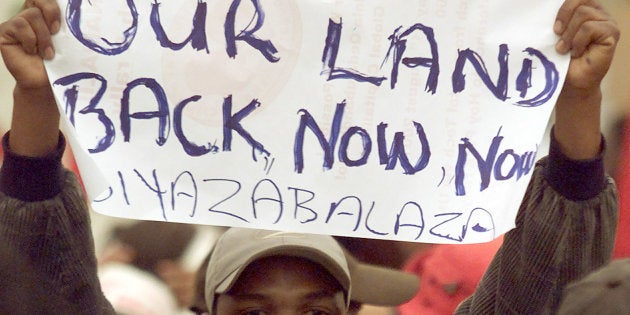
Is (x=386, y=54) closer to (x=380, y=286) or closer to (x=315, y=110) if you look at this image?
(x=315, y=110)

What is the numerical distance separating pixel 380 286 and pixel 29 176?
946 mm

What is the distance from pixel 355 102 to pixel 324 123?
0.06m

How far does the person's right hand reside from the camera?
194 centimetres

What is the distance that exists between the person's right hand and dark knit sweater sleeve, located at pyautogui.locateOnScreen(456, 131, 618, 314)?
873mm

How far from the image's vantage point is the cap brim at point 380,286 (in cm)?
269

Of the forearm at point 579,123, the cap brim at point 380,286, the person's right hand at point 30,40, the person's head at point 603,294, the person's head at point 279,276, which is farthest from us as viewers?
the cap brim at point 380,286

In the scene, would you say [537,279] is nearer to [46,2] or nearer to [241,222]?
[241,222]

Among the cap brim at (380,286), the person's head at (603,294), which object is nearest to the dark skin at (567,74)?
the person's head at (603,294)

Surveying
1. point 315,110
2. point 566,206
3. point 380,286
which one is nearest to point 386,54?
point 315,110

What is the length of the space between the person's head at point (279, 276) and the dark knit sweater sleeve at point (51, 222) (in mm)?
331

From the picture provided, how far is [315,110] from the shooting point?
6.67ft

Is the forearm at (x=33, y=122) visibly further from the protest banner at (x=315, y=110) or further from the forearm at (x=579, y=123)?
the forearm at (x=579, y=123)

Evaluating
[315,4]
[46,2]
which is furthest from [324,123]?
[46,2]

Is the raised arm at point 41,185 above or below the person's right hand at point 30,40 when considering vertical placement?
below
